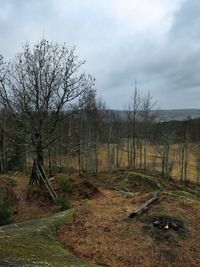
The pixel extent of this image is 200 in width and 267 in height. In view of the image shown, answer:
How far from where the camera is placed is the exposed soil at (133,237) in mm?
8242

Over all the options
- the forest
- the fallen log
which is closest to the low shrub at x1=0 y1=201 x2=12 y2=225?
the forest

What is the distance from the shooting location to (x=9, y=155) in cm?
3228

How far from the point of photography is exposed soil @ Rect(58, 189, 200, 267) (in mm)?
8242


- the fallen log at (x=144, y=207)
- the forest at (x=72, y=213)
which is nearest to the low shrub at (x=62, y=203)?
the forest at (x=72, y=213)

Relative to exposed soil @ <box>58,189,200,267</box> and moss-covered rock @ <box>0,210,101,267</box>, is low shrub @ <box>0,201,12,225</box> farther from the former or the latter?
exposed soil @ <box>58,189,200,267</box>

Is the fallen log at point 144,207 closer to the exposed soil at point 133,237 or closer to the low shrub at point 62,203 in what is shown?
the exposed soil at point 133,237

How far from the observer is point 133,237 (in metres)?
9.19

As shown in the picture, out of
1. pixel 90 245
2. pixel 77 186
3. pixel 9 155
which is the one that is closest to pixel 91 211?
pixel 90 245

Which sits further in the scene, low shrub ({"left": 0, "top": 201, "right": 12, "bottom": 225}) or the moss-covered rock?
low shrub ({"left": 0, "top": 201, "right": 12, "bottom": 225})

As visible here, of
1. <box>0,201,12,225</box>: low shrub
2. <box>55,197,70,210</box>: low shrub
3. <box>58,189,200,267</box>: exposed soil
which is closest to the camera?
<box>58,189,200,267</box>: exposed soil

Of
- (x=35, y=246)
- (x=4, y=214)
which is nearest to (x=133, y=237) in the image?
(x=35, y=246)

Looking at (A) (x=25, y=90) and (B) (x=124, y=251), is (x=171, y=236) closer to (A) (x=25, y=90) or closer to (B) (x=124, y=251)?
(B) (x=124, y=251)

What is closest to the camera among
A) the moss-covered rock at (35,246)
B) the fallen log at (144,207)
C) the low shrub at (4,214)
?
the moss-covered rock at (35,246)

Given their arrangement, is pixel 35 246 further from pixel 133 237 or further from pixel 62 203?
pixel 62 203
